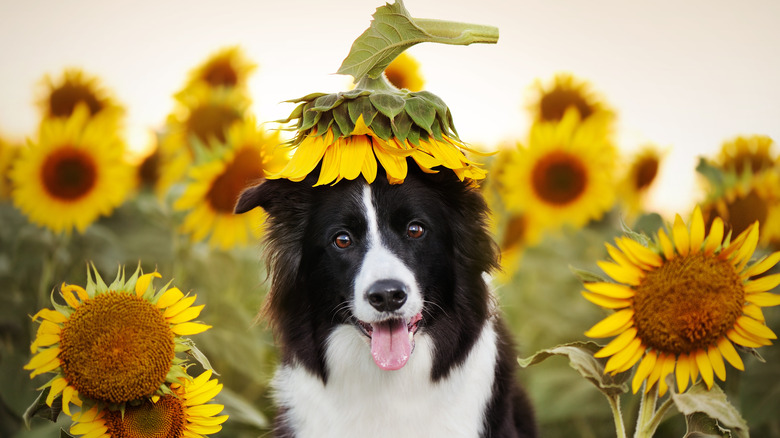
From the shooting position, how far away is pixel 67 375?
183 cm

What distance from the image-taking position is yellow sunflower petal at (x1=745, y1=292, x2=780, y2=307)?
5.80 ft

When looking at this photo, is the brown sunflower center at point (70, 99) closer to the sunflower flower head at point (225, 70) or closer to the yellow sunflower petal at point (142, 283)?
the sunflower flower head at point (225, 70)

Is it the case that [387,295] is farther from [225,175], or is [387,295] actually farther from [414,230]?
[225,175]

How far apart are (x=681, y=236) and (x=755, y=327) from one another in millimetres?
297

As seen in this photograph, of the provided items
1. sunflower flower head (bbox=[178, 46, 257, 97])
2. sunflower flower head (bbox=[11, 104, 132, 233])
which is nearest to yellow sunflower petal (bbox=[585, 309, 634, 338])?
sunflower flower head (bbox=[11, 104, 132, 233])

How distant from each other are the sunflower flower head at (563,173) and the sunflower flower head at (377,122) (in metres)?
1.70

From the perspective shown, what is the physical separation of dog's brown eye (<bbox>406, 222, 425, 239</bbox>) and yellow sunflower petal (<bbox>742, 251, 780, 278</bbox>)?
963mm

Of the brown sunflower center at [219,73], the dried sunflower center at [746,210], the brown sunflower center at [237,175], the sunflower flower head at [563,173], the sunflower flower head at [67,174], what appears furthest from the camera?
the brown sunflower center at [219,73]

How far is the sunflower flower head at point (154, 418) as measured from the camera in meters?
1.87

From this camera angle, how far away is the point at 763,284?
1.78m

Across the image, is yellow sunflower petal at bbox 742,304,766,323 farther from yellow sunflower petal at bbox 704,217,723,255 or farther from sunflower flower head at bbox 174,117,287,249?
sunflower flower head at bbox 174,117,287,249

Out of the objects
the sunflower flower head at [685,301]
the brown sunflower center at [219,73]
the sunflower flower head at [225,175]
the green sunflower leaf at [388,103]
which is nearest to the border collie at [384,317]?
the green sunflower leaf at [388,103]

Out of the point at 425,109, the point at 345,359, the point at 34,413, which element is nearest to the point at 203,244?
the point at 345,359

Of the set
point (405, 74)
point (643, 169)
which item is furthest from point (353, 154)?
point (643, 169)
